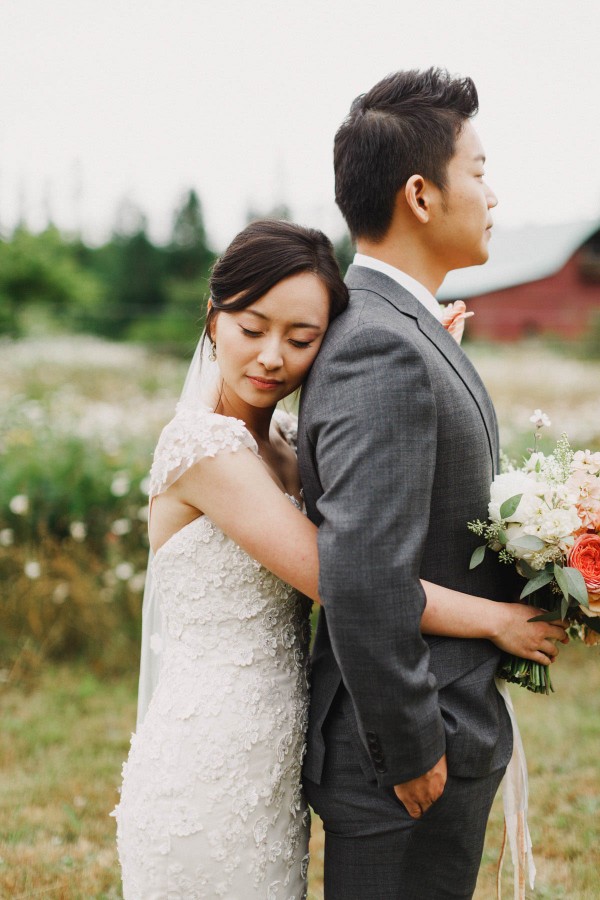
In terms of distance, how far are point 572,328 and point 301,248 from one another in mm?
21695

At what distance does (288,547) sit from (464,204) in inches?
38.8

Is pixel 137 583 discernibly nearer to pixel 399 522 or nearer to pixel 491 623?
pixel 491 623

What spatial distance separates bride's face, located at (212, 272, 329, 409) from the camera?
2131mm

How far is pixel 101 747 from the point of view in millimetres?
4828

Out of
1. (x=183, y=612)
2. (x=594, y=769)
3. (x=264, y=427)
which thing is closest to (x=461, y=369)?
(x=264, y=427)

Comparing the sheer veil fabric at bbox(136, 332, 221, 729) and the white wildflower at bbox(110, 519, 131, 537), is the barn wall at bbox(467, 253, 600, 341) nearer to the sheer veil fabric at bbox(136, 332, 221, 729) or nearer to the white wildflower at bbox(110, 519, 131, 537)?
the white wildflower at bbox(110, 519, 131, 537)

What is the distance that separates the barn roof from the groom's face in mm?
29240

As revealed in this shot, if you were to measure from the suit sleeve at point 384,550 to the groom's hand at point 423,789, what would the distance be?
0.14 ft

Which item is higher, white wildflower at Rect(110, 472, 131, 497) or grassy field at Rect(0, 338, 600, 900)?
white wildflower at Rect(110, 472, 131, 497)

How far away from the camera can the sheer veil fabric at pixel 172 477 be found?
2.45 meters

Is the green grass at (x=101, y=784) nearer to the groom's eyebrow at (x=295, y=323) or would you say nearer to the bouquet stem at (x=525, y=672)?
the bouquet stem at (x=525, y=672)

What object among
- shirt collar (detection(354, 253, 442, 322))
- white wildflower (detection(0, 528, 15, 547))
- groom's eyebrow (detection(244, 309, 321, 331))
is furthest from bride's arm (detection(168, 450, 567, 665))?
white wildflower (detection(0, 528, 15, 547))

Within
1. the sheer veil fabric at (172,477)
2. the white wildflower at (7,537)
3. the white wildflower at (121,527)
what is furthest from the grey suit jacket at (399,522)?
the white wildflower at (7,537)

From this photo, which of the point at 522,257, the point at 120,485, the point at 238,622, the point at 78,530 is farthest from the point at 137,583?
the point at 522,257
